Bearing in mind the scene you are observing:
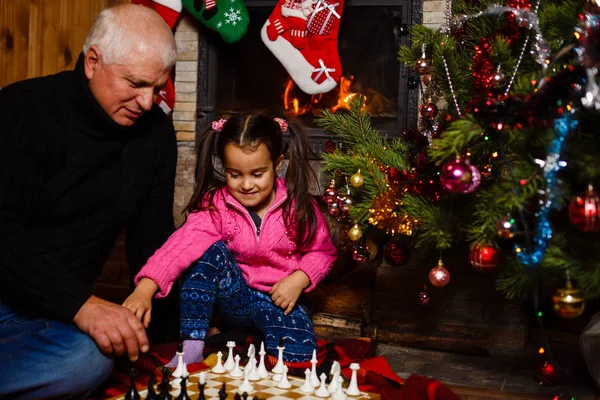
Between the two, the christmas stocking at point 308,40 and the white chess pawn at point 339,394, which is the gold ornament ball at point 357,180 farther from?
the christmas stocking at point 308,40

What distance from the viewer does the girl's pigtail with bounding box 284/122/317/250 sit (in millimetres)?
2035

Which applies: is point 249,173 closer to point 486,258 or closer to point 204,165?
point 204,165

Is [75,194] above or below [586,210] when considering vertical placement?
below

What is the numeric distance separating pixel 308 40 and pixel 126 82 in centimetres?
137

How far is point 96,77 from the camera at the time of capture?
5.55 feet

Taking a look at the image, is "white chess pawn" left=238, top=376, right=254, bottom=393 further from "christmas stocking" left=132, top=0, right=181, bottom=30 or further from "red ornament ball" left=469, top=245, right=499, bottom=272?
"christmas stocking" left=132, top=0, right=181, bottom=30

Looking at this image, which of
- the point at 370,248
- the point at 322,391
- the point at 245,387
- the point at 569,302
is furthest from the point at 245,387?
the point at 370,248

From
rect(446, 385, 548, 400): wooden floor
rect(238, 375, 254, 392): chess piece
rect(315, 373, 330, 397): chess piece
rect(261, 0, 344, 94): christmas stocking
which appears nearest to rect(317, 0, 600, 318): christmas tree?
rect(446, 385, 548, 400): wooden floor

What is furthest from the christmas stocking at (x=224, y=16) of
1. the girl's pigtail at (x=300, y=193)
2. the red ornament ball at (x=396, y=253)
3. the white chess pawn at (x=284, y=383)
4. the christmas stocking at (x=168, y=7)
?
the white chess pawn at (x=284, y=383)

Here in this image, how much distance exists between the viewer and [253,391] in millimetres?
1493

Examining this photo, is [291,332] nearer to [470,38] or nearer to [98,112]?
[98,112]

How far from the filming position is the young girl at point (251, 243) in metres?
1.93

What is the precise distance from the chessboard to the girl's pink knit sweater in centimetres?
42

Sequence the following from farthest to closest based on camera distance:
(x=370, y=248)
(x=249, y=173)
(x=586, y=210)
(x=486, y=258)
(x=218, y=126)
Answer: (x=370, y=248), (x=218, y=126), (x=249, y=173), (x=486, y=258), (x=586, y=210)
